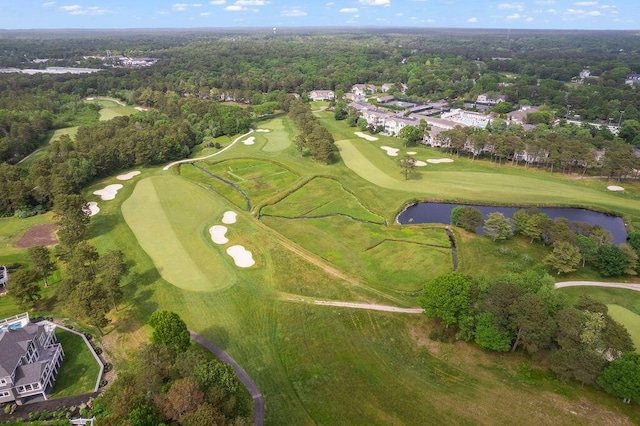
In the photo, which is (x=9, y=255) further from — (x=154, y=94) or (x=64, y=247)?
(x=154, y=94)

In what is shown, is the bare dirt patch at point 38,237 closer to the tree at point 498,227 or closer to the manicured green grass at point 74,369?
the manicured green grass at point 74,369

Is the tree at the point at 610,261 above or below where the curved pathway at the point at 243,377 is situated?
above

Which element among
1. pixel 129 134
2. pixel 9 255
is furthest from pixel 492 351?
pixel 129 134

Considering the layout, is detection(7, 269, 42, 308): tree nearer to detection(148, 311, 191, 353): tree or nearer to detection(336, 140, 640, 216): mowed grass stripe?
detection(148, 311, 191, 353): tree

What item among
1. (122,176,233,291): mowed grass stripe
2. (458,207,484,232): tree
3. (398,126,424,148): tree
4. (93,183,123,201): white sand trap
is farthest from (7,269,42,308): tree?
(398,126,424,148): tree

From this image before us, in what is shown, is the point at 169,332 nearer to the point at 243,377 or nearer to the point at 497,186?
the point at 243,377

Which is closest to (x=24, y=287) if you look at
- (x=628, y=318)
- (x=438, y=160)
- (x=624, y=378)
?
(x=624, y=378)

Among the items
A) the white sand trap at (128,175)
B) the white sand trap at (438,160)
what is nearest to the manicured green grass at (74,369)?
the white sand trap at (128,175)

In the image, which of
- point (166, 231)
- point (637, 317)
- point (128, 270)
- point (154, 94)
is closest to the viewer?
point (637, 317)
